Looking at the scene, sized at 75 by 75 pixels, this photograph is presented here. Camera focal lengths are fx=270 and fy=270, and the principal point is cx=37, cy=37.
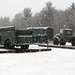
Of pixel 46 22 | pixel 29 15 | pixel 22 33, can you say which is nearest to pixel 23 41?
pixel 22 33

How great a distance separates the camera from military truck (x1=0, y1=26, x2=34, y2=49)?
21.7 m

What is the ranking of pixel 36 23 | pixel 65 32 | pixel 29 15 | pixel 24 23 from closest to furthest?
pixel 65 32 → pixel 36 23 → pixel 24 23 → pixel 29 15

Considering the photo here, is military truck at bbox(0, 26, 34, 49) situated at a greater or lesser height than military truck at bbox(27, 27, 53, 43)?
lesser

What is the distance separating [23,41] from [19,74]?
11.7 metres

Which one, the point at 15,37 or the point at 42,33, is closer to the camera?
the point at 15,37

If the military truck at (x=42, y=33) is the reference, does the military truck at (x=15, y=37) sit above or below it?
below

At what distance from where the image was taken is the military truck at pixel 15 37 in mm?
21672

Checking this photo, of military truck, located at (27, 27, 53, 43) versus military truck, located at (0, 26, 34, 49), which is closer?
military truck, located at (0, 26, 34, 49)

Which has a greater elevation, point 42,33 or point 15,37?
point 42,33

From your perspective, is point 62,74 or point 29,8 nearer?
point 62,74

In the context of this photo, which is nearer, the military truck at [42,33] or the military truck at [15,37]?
the military truck at [15,37]

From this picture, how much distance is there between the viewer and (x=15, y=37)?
21594 mm

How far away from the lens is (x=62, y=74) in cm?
1013

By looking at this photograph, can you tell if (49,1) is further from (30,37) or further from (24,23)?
(30,37)
